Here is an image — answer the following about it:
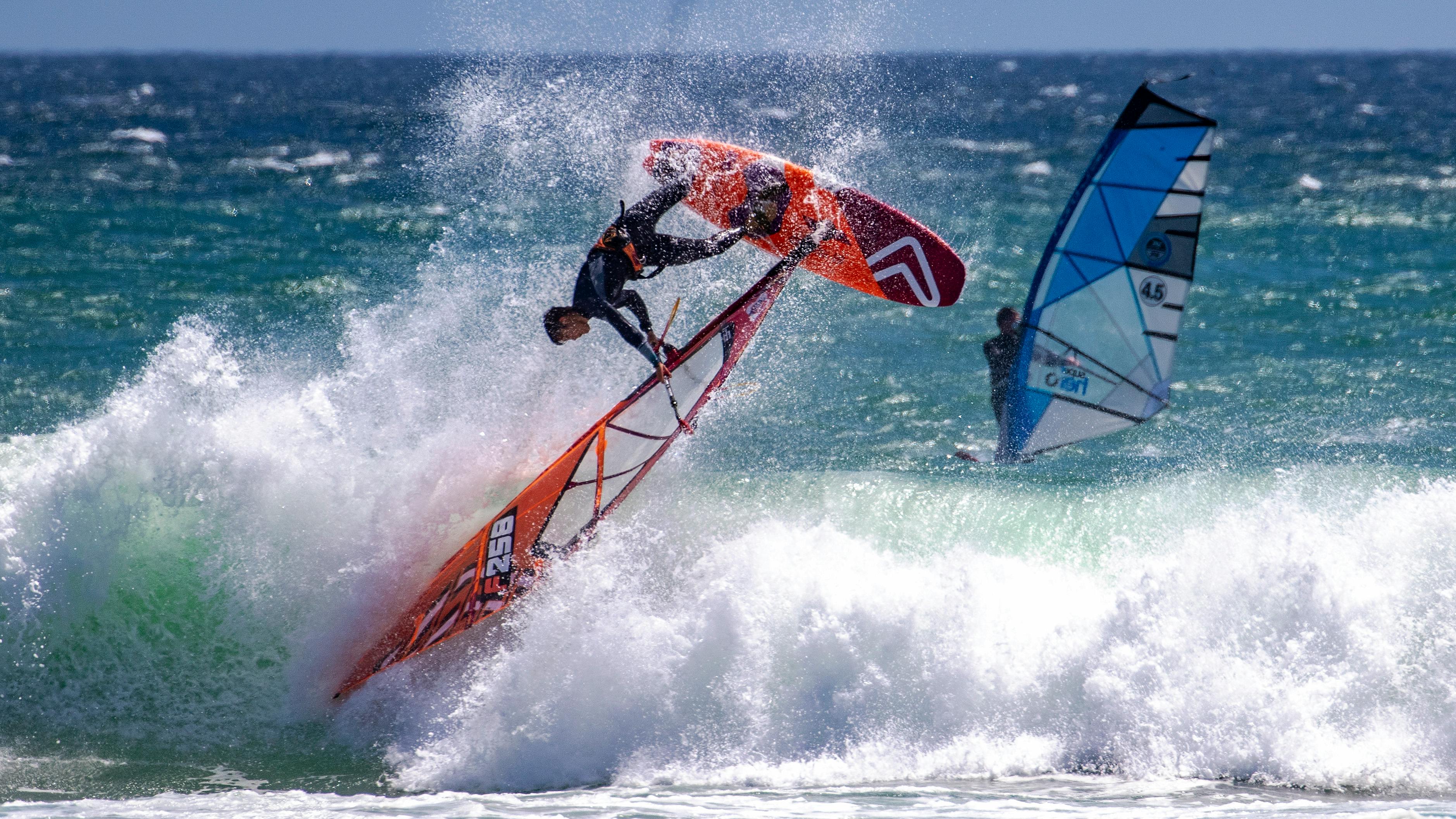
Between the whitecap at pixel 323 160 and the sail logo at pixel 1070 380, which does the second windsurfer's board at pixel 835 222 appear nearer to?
the sail logo at pixel 1070 380

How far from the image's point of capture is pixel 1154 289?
466 centimetres

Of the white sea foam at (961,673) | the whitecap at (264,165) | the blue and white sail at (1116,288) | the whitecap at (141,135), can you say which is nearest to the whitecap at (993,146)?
the whitecap at (264,165)

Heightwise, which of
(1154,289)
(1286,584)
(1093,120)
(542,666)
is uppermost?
(1093,120)

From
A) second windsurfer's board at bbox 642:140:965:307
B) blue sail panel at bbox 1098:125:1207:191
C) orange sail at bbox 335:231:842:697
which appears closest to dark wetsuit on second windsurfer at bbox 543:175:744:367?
orange sail at bbox 335:231:842:697

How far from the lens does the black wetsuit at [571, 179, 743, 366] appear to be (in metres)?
5.68

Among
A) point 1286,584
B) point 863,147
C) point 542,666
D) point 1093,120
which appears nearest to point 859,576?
point 542,666

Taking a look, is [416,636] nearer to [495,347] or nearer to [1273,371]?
[495,347]

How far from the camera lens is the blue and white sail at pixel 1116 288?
443cm

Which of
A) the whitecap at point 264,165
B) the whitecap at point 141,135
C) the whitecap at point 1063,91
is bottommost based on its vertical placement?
the whitecap at point 264,165

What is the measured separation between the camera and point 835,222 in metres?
6.26

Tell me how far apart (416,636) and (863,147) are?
374 centimetres

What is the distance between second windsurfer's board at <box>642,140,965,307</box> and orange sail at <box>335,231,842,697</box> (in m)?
0.17

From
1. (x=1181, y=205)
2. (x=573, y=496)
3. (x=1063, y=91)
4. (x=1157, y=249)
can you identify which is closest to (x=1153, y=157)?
(x=1181, y=205)

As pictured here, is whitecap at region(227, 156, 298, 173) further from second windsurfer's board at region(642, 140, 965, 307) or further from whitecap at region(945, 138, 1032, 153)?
second windsurfer's board at region(642, 140, 965, 307)
